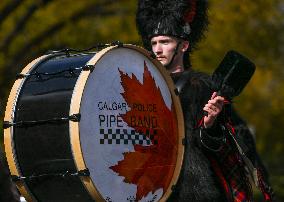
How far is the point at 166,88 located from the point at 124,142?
550 mm

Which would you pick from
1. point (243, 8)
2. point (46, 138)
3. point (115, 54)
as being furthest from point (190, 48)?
point (243, 8)

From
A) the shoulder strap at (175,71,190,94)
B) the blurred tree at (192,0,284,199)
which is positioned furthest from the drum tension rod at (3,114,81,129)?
the blurred tree at (192,0,284,199)

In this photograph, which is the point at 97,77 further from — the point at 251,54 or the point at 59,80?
the point at 251,54

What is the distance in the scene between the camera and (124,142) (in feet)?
16.7

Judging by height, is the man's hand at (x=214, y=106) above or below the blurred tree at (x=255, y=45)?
above

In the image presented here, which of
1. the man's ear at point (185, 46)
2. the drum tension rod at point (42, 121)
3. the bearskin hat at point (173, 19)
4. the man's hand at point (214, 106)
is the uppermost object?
the bearskin hat at point (173, 19)

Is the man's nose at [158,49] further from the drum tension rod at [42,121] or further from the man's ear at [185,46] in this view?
the drum tension rod at [42,121]

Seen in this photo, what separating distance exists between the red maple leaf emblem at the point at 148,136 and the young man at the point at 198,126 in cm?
17

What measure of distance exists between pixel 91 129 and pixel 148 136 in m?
0.49

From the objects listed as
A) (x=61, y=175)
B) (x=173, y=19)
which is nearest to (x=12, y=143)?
(x=61, y=175)

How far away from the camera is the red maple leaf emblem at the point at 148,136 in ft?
16.9

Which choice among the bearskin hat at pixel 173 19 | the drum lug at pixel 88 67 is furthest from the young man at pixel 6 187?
the bearskin hat at pixel 173 19

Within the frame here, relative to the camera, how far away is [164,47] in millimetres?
5852

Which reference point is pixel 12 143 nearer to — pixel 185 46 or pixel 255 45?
pixel 185 46
